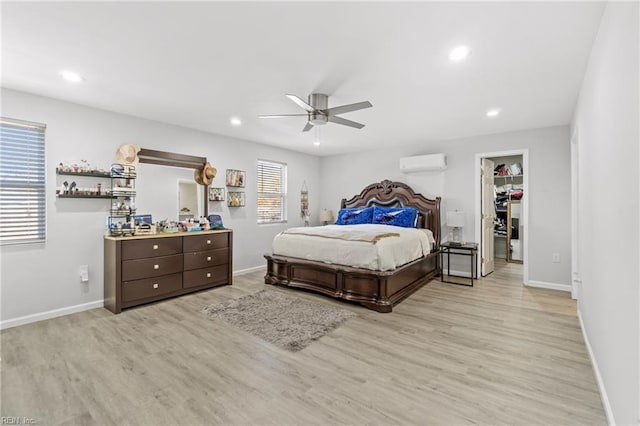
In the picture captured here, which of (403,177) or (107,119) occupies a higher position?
(107,119)

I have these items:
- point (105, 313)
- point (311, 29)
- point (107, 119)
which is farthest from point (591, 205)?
point (107, 119)

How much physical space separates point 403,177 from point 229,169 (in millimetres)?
3298

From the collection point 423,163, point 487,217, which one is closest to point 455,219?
point 487,217

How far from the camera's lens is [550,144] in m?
4.41

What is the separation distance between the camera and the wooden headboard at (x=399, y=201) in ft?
17.3

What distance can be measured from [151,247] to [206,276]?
35.5 inches

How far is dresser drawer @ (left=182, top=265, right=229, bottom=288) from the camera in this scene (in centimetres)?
409

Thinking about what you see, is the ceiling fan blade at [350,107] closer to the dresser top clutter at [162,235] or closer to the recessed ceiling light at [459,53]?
the recessed ceiling light at [459,53]

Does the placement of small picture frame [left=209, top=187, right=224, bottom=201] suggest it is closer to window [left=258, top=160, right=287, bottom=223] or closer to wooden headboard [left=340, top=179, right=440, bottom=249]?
window [left=258, top=160, right=287, bottom=223]

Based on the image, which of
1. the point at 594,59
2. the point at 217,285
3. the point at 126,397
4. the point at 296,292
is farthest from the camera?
the point at 217,285

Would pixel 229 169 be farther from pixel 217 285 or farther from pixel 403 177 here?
pixel 403 177

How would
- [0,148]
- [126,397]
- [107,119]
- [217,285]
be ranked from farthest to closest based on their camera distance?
[217,285], [107,119], [0,148], [126,397]

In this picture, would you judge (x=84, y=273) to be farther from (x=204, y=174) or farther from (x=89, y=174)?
(x=204, y=174)

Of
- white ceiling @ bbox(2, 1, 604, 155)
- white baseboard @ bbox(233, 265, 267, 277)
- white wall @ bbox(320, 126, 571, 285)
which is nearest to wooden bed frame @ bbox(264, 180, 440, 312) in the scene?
white wall @ bbox(320, 126, 571, 285)
